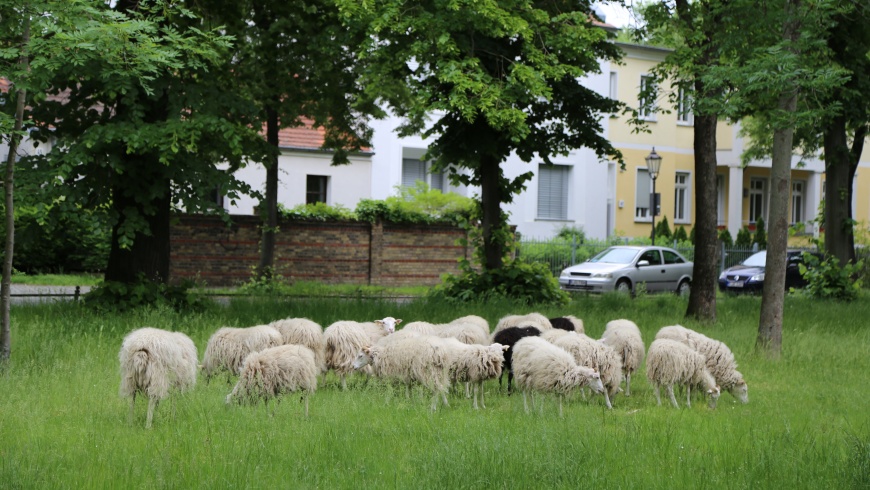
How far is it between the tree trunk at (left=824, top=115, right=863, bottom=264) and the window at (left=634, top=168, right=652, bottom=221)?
710 inches

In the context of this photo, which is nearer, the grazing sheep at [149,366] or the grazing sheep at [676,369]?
the grazing sheep at [149,366]

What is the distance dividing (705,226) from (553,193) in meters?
23.3

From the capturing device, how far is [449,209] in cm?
3478

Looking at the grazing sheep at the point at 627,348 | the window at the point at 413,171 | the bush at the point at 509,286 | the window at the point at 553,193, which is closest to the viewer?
the grazing sheep at the point at 627,348

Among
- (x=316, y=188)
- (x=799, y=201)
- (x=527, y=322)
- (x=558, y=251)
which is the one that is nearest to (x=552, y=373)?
(x=527, y=322)

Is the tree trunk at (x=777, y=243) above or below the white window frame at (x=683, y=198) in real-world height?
below

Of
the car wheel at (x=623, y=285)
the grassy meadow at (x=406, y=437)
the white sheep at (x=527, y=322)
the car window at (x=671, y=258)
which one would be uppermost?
the car window at (x=671, y=258)

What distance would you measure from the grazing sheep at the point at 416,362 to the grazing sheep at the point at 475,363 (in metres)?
0.13

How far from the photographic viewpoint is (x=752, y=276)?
33719mm

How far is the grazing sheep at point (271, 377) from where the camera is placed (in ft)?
30.4

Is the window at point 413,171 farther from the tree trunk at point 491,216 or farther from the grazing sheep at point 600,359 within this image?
the grazing sheep at point 600,359

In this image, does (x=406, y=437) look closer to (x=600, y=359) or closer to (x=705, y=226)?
(x=600, y=359)

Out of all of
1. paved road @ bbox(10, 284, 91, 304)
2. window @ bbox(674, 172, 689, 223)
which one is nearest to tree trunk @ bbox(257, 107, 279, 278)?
paved road @ bbox(10, 284, 91, 304)

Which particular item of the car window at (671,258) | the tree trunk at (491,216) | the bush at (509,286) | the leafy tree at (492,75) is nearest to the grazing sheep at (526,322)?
the leafy tree at (492,75)
